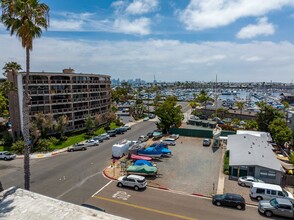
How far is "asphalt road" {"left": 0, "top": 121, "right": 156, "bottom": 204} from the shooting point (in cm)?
2895

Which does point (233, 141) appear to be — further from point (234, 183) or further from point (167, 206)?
point (167, 206)

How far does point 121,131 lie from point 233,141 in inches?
1206

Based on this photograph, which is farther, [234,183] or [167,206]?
[234,183]

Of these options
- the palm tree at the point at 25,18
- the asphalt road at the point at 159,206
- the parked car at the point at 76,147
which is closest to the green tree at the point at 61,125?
the parked car at the point at 76,147

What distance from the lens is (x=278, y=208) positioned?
24.0 metres

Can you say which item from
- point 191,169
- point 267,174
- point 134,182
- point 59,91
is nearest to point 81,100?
point 59,91

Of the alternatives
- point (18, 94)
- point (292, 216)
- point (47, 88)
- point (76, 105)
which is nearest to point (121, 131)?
point (76, 105)

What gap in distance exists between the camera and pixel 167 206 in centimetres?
2556

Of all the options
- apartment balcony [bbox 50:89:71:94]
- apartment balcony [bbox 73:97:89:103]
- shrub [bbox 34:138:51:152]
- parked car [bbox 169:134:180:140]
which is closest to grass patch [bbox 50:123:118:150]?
shrub [bbox 34:138:51:152]

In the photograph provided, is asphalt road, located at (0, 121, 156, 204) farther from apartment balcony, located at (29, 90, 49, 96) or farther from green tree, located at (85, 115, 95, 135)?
apartment balcony, located at (29, 90, 49, 96)

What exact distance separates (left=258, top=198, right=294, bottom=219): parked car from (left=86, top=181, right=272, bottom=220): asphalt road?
77cm

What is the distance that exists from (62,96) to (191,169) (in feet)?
127

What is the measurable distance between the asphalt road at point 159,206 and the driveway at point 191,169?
2522mm

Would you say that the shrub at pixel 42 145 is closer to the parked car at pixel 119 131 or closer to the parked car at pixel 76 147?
the parked car at pixel 76 147
